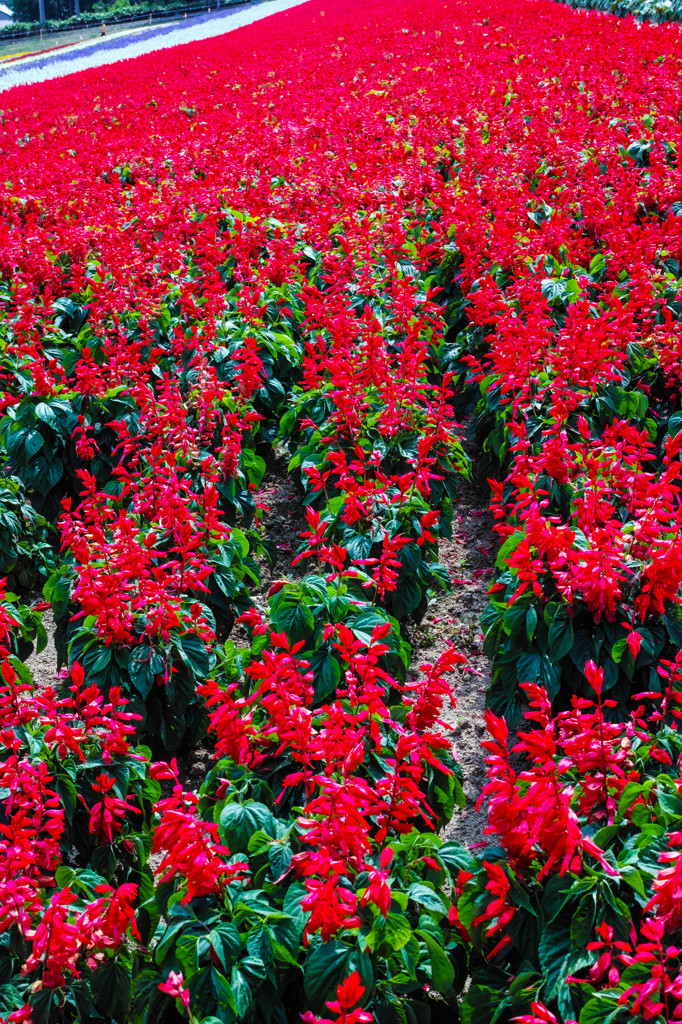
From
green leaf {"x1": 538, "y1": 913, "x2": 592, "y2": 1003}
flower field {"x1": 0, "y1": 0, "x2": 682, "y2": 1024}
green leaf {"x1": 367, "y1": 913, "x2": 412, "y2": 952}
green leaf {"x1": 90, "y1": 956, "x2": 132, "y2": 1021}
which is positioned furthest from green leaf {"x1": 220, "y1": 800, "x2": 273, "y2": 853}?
green leaf {"x1": 538, "y1": 913, "x2": 592, "y2": 1003}

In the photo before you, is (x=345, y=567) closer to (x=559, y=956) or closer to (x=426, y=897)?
(x=426, y=897)

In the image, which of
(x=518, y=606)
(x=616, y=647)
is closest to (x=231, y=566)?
(x=518, y=606)

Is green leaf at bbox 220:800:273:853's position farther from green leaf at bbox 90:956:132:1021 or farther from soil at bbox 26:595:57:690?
soil at bbox 26:595:57:690

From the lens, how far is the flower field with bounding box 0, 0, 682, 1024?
2.40 metres

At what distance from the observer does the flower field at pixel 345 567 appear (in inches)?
94.7

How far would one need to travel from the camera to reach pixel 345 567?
14.8ft

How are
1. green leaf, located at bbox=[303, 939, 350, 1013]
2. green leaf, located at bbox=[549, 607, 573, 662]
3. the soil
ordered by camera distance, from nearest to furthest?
green leaf, located at bbox=[303, 939, 350, 1013] → green leaf, located at bbox=[549, 607, 573, 662] → the soil

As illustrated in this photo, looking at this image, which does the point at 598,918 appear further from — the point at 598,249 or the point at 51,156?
the point at 51,156

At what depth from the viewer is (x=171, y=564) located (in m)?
3.90

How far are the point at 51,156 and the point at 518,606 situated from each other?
11.4m

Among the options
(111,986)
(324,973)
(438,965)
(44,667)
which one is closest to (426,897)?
(438,965)

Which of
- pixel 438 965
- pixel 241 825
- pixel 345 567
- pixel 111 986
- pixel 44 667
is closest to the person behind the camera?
pixel 438 965

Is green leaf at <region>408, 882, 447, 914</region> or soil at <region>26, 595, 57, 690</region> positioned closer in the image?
green leaf at <region>408, 882, 447, 914</region>

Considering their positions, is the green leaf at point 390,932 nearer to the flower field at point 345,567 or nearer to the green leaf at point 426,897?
the flower field at point 345,567
